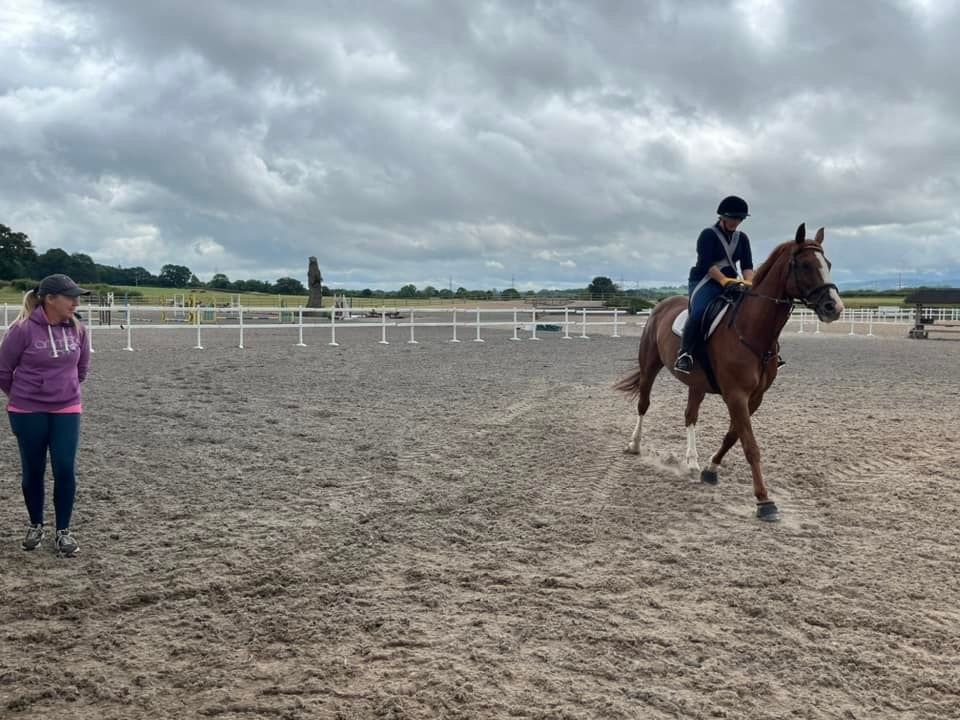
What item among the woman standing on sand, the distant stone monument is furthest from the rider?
the distant stone monument

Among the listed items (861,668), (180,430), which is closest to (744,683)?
(861,668)

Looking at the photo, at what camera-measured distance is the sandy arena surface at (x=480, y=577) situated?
9.40ft

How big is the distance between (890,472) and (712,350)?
82.9 inches

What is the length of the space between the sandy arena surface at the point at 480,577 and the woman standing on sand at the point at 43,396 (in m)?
0.33

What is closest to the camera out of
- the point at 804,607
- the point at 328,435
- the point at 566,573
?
the point at 804,607

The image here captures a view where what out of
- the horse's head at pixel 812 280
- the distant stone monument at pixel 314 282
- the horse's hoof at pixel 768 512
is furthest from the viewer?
the distant stone monument at pixel 314 282

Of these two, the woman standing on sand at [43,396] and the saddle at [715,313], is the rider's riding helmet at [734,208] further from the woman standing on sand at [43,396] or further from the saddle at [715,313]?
the woman standing on sand at [43,396]

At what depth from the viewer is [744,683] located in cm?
291

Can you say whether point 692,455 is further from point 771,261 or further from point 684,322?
point 771,261

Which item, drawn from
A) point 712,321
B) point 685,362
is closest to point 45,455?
point 685,362

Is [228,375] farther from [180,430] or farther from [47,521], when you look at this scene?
[47,521]

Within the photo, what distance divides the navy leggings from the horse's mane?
533 cm

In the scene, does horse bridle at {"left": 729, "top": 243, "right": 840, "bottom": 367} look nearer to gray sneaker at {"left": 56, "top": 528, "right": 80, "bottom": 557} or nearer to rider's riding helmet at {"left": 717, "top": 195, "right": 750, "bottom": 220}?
rider's riding helmet at {"left": 717, "top": 195, "right": 750, "bottom": 220}

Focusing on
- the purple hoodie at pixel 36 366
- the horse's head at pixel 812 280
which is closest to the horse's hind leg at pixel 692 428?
the horse's head at pixel 812 280
